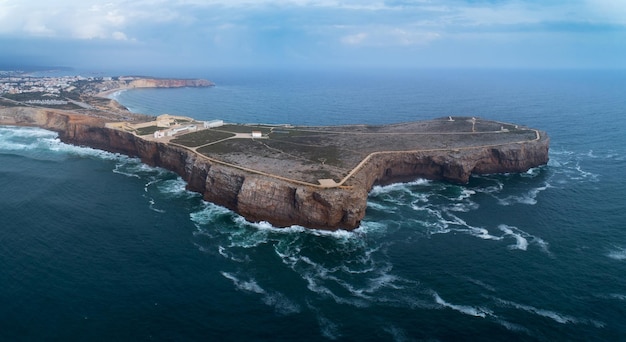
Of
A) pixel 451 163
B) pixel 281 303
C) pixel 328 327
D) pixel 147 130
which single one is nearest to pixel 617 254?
pixel 451 163

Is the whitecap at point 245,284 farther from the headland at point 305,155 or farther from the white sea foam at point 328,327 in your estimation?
the headland at point 305,155

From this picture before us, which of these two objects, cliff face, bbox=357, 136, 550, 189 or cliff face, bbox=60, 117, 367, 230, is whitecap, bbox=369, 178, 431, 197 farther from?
cliff face, bbox=60, 117, 367, 230

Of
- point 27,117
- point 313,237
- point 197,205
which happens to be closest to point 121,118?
point 27,117

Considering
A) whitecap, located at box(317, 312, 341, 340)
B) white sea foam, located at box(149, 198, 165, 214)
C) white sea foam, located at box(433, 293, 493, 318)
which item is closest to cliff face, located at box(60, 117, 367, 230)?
white sea foam, located at box(149, 198, 165, 214)

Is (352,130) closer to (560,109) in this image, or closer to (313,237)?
(313,237)

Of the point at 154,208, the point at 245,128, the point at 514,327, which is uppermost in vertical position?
the point at 245,128

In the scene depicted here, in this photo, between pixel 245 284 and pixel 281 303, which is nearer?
pixel 281 303

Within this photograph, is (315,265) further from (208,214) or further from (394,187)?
(394,187)
